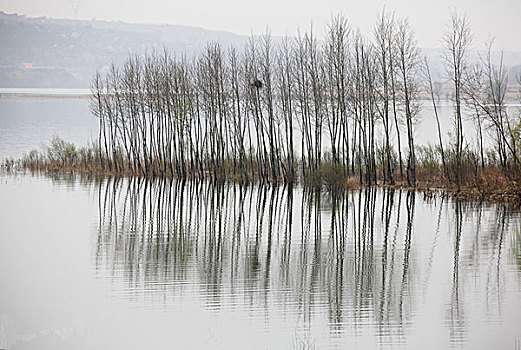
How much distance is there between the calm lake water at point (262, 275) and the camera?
8.48 m

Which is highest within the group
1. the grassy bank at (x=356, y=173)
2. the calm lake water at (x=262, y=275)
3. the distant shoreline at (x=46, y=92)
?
the distant shoreline at (x=46, y=92)

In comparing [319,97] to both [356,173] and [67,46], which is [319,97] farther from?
[67,46]

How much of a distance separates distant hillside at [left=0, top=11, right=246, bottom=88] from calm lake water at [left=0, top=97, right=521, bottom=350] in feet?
279

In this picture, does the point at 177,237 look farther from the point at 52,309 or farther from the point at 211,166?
the point at 211,166

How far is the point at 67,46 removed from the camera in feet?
365

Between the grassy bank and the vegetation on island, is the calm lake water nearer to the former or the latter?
the grassy bank

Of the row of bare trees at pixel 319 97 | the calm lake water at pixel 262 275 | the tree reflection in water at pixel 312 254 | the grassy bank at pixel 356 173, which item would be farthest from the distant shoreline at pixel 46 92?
the calm lake water at pixel 262 275

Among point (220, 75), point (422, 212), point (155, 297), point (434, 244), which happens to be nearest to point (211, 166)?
point (220, 75)

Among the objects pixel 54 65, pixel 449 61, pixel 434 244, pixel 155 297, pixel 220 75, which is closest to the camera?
pixel 155 297

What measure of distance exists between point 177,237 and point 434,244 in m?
4.99

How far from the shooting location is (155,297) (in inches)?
396

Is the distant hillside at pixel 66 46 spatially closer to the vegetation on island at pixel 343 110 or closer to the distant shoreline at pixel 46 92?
the distant shoreline at pixel 46 92

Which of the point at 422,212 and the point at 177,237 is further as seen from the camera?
the point at 422,212

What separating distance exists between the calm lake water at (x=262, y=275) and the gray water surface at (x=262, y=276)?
24 mm
